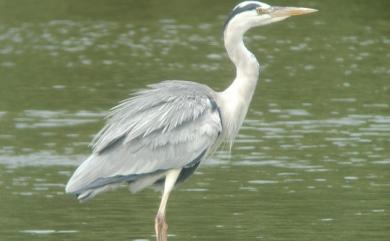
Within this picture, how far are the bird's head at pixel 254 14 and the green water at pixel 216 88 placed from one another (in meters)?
1.78

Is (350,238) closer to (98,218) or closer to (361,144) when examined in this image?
(98,218)

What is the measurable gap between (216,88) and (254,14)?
28.2ft

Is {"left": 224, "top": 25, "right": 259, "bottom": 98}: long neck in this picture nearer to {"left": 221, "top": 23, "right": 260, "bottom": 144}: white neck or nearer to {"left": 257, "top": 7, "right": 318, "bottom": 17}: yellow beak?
{"left": 221, "top": 23, "right": 260, "bottom": 144}: white neck

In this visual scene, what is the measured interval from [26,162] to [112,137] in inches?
172

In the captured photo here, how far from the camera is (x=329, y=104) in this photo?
1848cm

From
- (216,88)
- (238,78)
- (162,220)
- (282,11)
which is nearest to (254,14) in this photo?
(282,11)

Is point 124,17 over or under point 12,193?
under

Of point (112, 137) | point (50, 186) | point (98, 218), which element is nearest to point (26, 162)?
point (50, 186)

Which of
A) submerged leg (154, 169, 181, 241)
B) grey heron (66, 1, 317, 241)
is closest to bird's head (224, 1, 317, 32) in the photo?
grey heron (66, 1, 317, 241)

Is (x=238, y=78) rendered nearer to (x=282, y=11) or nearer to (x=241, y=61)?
(x=241, y=61)

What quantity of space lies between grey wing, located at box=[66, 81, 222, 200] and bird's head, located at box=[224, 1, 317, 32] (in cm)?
71

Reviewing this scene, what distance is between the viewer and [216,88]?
66.0 feet

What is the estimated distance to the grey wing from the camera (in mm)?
11062

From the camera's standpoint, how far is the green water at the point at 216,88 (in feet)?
40.9
